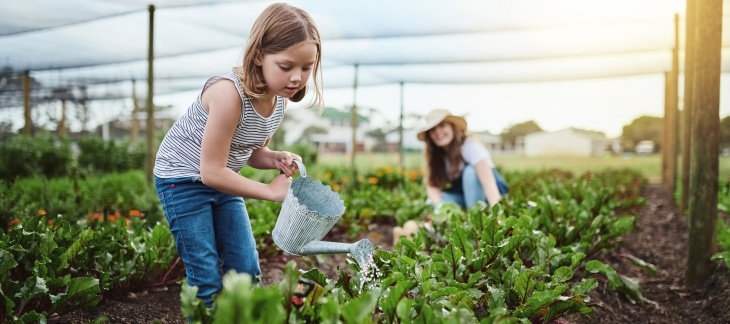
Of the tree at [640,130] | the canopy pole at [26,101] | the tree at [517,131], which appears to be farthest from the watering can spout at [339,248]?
the tree at [640,130]

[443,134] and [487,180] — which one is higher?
[443,134]

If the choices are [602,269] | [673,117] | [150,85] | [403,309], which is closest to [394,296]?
[403,309]

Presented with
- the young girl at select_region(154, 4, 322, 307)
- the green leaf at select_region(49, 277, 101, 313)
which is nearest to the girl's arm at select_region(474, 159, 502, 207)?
the young girl at select_region(154, 4, 322, 307)

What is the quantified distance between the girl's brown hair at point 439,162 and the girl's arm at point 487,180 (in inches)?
14.1

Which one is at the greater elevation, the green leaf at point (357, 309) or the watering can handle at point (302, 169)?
the watering can handle at point (302, 169)

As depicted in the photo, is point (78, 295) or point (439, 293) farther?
point (78, 295)

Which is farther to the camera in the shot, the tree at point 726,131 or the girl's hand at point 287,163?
the tree at point 726,131

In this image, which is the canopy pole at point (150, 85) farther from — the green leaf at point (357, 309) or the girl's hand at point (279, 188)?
the green leaf at point (357, 309)

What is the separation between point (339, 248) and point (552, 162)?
828 inches

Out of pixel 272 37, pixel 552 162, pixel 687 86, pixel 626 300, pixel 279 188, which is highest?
pixel 687 86

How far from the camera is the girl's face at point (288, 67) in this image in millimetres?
2145

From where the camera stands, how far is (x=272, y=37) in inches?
86.0

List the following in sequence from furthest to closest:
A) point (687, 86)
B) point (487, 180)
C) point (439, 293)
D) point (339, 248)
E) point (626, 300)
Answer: point (687, 86)
point (487, 180)
point (626, 300)
point (439, 293)
point (339, 248)

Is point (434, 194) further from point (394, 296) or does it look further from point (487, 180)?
point (394, 296)
